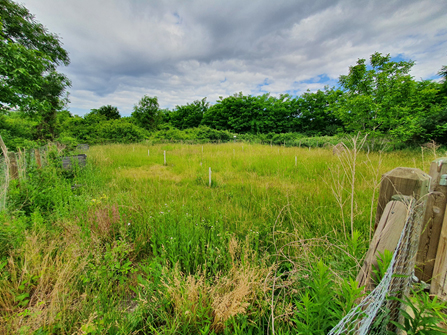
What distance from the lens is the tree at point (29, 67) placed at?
22.2 ft

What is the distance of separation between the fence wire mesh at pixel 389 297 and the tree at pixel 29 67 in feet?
36.4

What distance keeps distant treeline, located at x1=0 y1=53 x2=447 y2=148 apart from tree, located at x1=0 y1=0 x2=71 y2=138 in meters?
2.12

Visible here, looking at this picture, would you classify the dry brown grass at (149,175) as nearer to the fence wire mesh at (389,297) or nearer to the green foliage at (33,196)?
the green foliage at (33,196)

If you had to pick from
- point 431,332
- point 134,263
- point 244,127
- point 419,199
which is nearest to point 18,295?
point 134,263

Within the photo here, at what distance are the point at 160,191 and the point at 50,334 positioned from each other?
3.08 meters

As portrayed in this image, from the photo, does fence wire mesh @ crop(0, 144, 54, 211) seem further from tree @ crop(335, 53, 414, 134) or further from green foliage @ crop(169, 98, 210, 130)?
green foliage @ crop(169, 98, 210, 130)

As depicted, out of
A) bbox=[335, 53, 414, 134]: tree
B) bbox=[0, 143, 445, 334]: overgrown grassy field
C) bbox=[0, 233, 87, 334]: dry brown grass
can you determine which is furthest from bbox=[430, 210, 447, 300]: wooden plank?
bbox=[335, 53, 414, 134]: tree

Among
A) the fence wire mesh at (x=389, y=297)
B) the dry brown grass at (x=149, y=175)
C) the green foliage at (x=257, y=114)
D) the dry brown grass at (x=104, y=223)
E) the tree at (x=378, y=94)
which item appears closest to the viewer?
the fence wire mesh at (x=389, y=297)

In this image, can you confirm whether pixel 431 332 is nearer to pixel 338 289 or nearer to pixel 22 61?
pixel 338 289

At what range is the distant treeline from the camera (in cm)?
885

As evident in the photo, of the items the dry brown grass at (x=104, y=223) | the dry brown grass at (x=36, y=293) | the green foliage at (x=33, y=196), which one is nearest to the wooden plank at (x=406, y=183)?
the dry brown grass at (x=36, y=293)

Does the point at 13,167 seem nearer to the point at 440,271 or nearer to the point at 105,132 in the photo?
the point at 440,271

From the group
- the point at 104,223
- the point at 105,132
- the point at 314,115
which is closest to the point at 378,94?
the point at 104,223

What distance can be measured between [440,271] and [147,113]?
27.8 m
